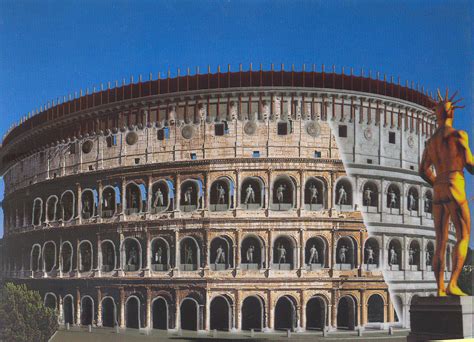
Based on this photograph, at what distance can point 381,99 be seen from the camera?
1355 centimetres

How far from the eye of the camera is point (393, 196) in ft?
44.5

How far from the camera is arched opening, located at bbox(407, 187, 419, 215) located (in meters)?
13.7

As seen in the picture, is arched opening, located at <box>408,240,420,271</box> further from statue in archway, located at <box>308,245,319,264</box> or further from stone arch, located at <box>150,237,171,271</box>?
stone arch, located at <box>150,237,171,271</box>

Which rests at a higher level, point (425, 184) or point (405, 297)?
point (425, 184)

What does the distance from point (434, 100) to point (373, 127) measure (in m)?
1.38

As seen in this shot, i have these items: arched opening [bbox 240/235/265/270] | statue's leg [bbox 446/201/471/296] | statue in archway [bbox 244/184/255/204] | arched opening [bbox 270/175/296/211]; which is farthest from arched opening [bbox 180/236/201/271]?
statue's leg [bbox 446/201/471/296]

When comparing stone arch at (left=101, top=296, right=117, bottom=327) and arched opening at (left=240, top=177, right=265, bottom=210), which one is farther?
arched opening at (left=240, top=177, right=265, bottom=210)

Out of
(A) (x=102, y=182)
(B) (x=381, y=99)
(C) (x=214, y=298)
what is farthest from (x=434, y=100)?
(A) (x=102, y=182)

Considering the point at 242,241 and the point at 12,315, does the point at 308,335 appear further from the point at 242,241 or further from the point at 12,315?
the point at 12,315

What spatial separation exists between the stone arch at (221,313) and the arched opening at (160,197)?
2.25 metres

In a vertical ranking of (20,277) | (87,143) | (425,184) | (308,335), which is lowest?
(308,335)

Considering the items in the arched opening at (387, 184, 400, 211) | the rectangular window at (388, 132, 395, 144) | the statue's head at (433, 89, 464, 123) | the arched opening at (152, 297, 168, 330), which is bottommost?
the arched opening at (152, 297, 168, 330)

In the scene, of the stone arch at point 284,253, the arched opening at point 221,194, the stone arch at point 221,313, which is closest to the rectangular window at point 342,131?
the stone arch at point 284,253

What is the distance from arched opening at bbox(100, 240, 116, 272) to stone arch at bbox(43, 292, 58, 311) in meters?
1.20
